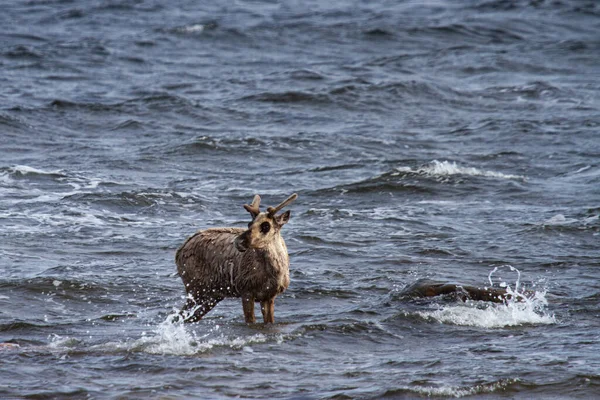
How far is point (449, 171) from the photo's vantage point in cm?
1916

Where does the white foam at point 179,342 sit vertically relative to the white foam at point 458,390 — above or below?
above

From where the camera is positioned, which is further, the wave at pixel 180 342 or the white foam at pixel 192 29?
the white foam at pixel 192 29

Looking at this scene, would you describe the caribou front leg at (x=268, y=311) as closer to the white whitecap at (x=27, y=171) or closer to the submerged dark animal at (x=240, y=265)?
the submerged dark animal at (x=240, y=265)

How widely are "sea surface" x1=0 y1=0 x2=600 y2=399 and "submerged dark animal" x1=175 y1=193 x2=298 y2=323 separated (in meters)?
0.30

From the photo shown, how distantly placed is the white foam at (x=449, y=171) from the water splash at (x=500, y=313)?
7.38 m

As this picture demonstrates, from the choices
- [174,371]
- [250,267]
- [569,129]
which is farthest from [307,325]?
[569,129]

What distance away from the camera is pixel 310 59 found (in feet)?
102

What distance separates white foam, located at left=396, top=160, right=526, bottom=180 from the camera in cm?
1900

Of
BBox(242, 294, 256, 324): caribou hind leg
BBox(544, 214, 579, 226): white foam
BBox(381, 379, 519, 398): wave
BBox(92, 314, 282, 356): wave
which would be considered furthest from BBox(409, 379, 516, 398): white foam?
BBox(544, 214, 579, 226): white foam

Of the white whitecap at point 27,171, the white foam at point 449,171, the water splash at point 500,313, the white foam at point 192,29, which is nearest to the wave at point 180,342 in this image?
the water splash at point 500,313

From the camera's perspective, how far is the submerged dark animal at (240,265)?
31.8ft

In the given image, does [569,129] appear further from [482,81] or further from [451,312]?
[451,312]

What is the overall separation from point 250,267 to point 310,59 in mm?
21683

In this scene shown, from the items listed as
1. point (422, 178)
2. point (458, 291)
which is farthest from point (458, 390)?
point (422, 178)
